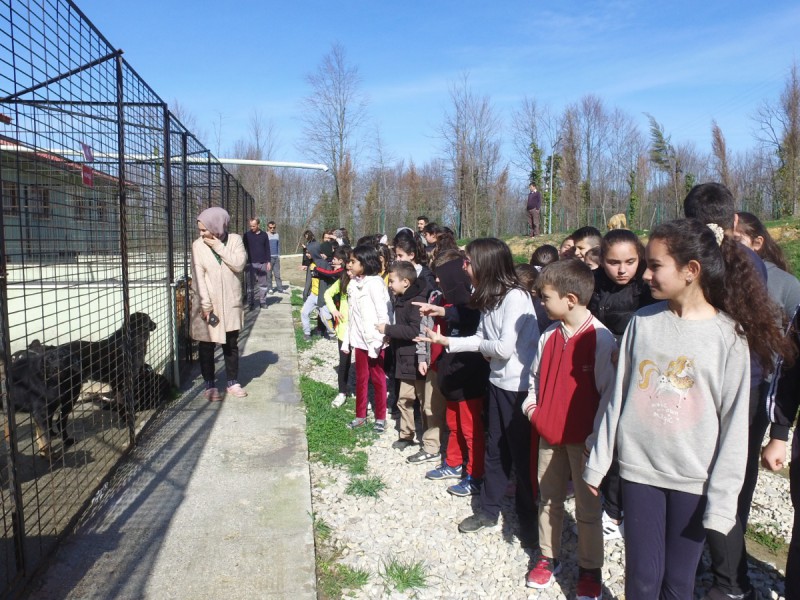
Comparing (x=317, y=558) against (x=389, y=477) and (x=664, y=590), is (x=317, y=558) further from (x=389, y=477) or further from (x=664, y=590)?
(x=664, y=590)

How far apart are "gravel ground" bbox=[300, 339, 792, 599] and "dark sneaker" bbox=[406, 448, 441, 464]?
0.13 ft

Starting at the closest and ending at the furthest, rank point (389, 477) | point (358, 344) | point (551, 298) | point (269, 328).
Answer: point (551, 298)
point (389, 477)
point (358, 344)
point (269, 328)

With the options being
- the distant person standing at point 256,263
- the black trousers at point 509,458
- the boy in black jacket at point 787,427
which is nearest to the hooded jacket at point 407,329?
the black trousers at point 509,458

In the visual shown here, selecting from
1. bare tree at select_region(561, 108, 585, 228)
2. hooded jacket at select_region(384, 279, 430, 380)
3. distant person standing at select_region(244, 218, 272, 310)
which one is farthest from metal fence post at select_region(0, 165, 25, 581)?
bare tree at select_region(561, 108, 585, 228)

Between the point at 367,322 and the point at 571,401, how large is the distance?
2.63m

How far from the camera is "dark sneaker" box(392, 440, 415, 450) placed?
16.2ft

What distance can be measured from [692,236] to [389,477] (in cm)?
290

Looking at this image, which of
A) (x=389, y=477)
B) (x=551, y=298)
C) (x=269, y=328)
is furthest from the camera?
(x=269, y=328)

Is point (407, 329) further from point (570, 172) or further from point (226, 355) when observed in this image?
point (570, 172)

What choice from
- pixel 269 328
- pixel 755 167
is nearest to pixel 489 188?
pixel 755 167

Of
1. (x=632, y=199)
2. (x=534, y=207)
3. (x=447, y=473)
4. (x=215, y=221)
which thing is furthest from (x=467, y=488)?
(x=632, y=199)

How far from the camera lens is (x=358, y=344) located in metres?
5.25

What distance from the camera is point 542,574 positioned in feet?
9.73

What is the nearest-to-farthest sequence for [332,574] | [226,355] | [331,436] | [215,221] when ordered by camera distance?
[332,574], [331,436], [215,221], [226,355]
